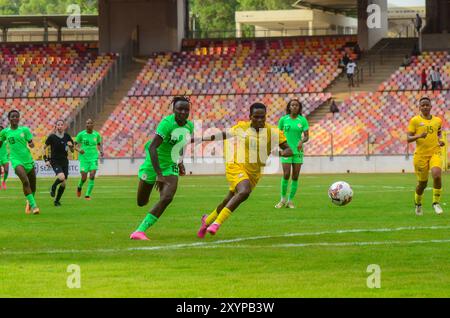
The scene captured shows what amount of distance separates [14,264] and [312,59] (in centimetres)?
4637

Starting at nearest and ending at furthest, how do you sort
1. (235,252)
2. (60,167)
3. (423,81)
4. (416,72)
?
(235,252) < (60,167) < (423,81) < (416,72)

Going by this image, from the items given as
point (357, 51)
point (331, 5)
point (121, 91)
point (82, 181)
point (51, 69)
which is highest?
point (331, 5)

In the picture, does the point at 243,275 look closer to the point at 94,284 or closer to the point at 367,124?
the point at 94,284

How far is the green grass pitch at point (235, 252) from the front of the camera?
1141 centimetres

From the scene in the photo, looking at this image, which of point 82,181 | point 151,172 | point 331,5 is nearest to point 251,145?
point 151,172

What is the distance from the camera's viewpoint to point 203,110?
5500 cm

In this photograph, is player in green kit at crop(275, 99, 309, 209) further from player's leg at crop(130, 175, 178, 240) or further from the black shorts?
player's leg at crop(130, 175, 178, 240)

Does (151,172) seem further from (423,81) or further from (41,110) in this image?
(41,110)

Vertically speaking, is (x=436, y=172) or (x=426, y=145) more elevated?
(x=426, y=145)

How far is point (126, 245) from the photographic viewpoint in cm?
1579

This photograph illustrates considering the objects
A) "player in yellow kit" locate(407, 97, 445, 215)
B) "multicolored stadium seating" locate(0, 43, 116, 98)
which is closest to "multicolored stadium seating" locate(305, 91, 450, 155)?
"multicolored stadium seating" locate(0, 43, 116, 98)

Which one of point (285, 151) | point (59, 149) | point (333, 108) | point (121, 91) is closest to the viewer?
point (285, 151)

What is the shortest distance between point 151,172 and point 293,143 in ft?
29.6

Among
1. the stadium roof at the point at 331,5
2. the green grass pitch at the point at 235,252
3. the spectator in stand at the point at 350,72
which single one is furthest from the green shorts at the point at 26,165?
the stadium roof at the point at 331,5
